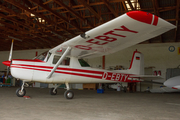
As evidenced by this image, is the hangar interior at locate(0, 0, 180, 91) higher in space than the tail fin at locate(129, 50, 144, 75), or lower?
higher

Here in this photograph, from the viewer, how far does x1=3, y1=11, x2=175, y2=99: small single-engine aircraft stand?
12.4 ft

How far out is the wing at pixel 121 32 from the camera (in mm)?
3551

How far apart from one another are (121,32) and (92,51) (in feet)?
7.70

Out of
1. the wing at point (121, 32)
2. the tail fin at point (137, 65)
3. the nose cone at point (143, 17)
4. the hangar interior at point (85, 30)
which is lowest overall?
the tail fin at point (137, 65)

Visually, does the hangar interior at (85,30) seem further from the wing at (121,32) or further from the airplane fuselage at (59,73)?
the wing at (121,32)

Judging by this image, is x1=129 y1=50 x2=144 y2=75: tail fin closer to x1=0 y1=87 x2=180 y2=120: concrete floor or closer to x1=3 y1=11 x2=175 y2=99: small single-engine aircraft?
x1=3 y1=11 x2=175 y2=99: small single-engine aircraft

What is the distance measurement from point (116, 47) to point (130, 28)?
1894mm

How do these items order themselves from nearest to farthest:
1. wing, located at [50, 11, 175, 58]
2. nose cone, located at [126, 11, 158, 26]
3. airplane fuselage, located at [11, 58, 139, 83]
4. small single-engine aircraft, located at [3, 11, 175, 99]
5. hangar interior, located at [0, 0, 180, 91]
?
nose cone, located at [126, 11, 158, 26] < wing, located at [50, 11, 175, 58] < small single-engine aircraft, located at [3, 11, 175, 99] < airplane fuselage, located at [11, 58, 139, 83] < hangar interior, located at [0, 0, 180, 91]

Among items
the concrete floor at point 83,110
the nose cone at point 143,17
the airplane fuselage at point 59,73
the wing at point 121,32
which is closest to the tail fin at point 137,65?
the airplane fuselage at point 59,73

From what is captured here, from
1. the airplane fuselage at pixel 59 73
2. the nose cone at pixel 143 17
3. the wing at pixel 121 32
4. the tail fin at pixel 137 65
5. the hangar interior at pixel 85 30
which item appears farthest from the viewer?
the hangar interior at pixel 85 30

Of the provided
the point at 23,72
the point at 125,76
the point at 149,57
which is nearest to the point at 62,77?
the point at 23,72

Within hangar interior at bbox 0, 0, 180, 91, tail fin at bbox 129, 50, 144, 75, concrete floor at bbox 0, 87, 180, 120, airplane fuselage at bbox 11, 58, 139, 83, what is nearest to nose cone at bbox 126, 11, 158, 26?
concrete floor at bbox 0, 87, 180, 120

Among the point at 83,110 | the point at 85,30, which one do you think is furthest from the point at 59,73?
the point at 85,30

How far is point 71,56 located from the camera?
6887 millimetres
